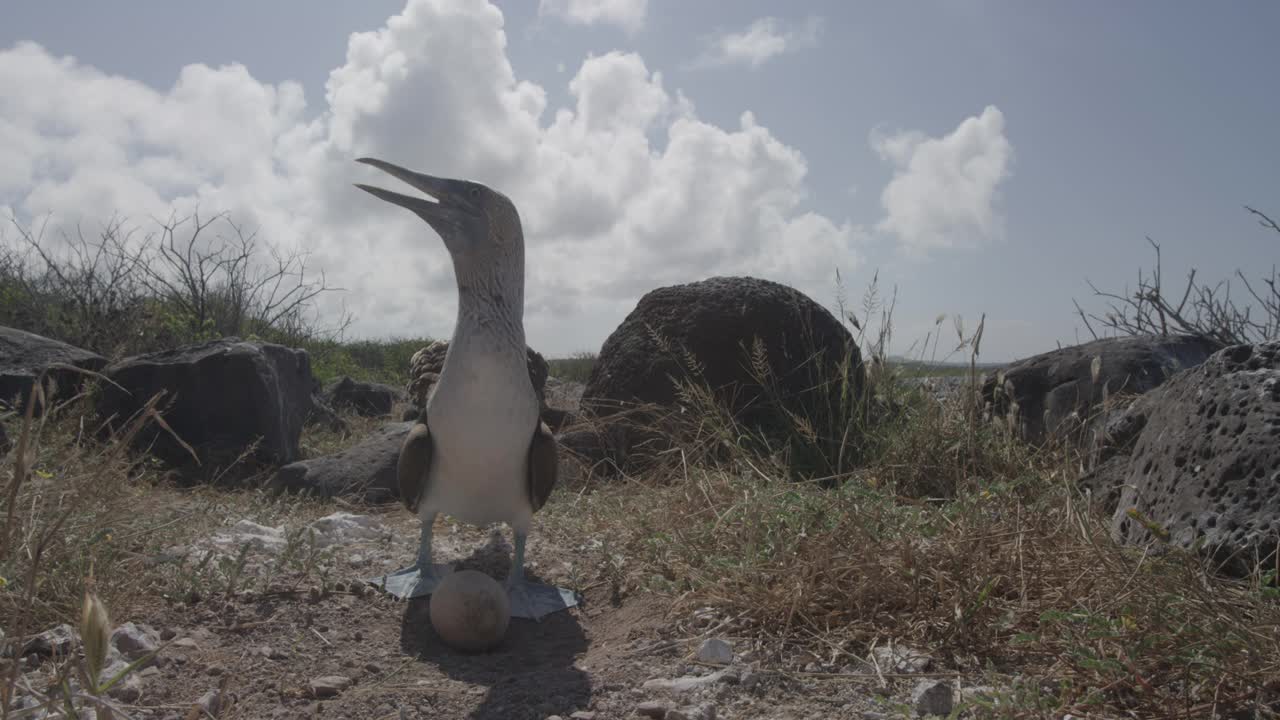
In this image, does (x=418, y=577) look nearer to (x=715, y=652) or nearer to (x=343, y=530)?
(x=343, y=530)

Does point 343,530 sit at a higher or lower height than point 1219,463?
lower

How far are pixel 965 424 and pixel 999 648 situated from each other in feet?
7.78

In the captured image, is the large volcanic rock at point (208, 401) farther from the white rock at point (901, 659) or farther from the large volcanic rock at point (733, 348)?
the white rock at point (901, 659)

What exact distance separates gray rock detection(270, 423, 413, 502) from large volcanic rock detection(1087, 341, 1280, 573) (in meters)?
4.42

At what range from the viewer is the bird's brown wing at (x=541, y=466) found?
3.40m

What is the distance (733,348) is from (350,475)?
2860 millimetres

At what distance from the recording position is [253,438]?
645 centimetres

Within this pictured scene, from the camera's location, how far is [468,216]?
3490 mm

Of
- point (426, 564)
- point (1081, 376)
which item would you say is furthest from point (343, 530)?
point (1081, 376)

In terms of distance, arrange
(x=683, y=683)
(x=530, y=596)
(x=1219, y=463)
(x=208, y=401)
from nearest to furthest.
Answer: (x=683, y=683) < (x=1219, y=463) < (x=530, y=596) < (x=208, y=401)

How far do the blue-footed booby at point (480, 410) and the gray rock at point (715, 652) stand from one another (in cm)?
96

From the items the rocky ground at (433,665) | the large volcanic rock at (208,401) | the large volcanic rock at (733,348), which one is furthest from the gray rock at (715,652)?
the large volcanic rock at (208,401)

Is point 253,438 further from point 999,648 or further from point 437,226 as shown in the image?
point 999,648

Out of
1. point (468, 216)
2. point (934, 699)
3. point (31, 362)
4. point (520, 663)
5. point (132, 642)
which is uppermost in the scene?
point (468, 216)
